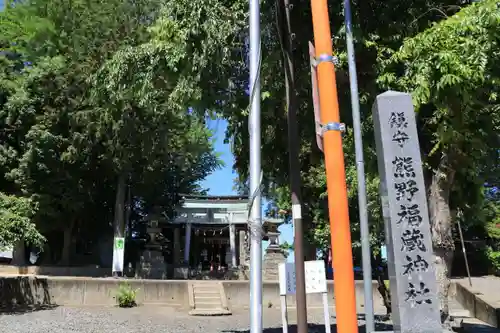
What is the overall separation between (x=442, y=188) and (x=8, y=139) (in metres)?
21.2

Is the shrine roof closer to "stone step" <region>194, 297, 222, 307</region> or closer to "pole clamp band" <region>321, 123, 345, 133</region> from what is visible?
"stone step" <region>194, 297, 222, 307</region>

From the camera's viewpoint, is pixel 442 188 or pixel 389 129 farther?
pixel 442 188

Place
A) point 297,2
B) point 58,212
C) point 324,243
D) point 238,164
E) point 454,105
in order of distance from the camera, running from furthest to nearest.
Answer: point 58,212 < point 324,243 < point 238,164 < point 297,2 < point 454,105

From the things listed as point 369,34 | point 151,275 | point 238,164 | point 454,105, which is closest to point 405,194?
point 454,105

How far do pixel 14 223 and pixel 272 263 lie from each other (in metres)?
14.0

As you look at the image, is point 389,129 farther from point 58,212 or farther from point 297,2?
point 58,212

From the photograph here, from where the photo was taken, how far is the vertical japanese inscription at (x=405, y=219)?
13.1ft

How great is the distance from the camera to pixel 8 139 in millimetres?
23516

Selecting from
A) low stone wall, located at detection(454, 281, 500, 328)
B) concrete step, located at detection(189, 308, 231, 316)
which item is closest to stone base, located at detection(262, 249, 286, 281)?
concrete step, located at detection(189, 308, 231, 316)

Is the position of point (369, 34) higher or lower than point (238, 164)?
higher

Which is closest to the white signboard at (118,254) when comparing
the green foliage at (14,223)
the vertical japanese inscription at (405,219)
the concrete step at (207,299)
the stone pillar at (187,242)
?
the concrete step at (207,299)

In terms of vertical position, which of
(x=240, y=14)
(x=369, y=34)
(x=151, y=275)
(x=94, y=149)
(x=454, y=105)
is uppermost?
(x=94, y=149)

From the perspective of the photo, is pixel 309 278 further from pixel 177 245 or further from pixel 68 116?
pixel 177 245

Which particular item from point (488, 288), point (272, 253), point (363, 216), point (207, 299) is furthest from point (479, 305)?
point (363, 216)
